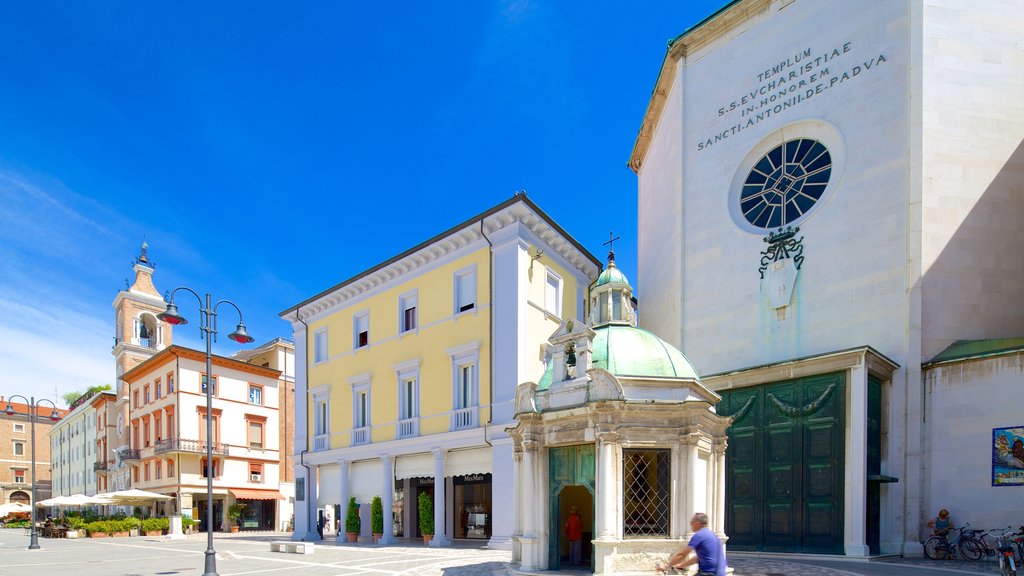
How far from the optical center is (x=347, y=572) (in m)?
16.9

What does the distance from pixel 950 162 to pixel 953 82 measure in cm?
254

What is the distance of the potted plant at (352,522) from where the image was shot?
27.9 meters

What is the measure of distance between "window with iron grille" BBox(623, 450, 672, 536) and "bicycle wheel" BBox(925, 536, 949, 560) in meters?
9.94

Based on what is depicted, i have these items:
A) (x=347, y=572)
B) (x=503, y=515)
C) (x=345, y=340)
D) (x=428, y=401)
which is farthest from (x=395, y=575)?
(x=345, y=340)

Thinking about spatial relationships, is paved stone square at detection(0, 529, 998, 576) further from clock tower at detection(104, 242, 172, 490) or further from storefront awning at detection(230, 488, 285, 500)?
clock tower at detection(104, 242, 172, 490)

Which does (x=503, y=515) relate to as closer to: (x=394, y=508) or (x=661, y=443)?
(x=394, y=508)

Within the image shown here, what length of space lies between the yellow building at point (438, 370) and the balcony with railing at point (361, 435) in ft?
0.22

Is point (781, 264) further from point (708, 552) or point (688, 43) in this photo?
point (708, 552)

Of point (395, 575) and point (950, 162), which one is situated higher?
point (950, 162)

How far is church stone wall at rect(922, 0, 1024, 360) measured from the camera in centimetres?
1862

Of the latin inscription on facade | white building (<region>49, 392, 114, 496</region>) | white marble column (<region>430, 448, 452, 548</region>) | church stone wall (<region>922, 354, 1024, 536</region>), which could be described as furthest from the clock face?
white building (<region>49, 392, 114, 496</region>)

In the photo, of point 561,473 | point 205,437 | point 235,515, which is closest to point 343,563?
point 561,473

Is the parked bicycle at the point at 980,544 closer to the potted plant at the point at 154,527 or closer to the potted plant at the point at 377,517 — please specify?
the potted plant at the point at 377,517

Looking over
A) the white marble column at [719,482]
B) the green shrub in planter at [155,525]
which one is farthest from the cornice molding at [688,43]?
the green shrub in planter at [155,525]
